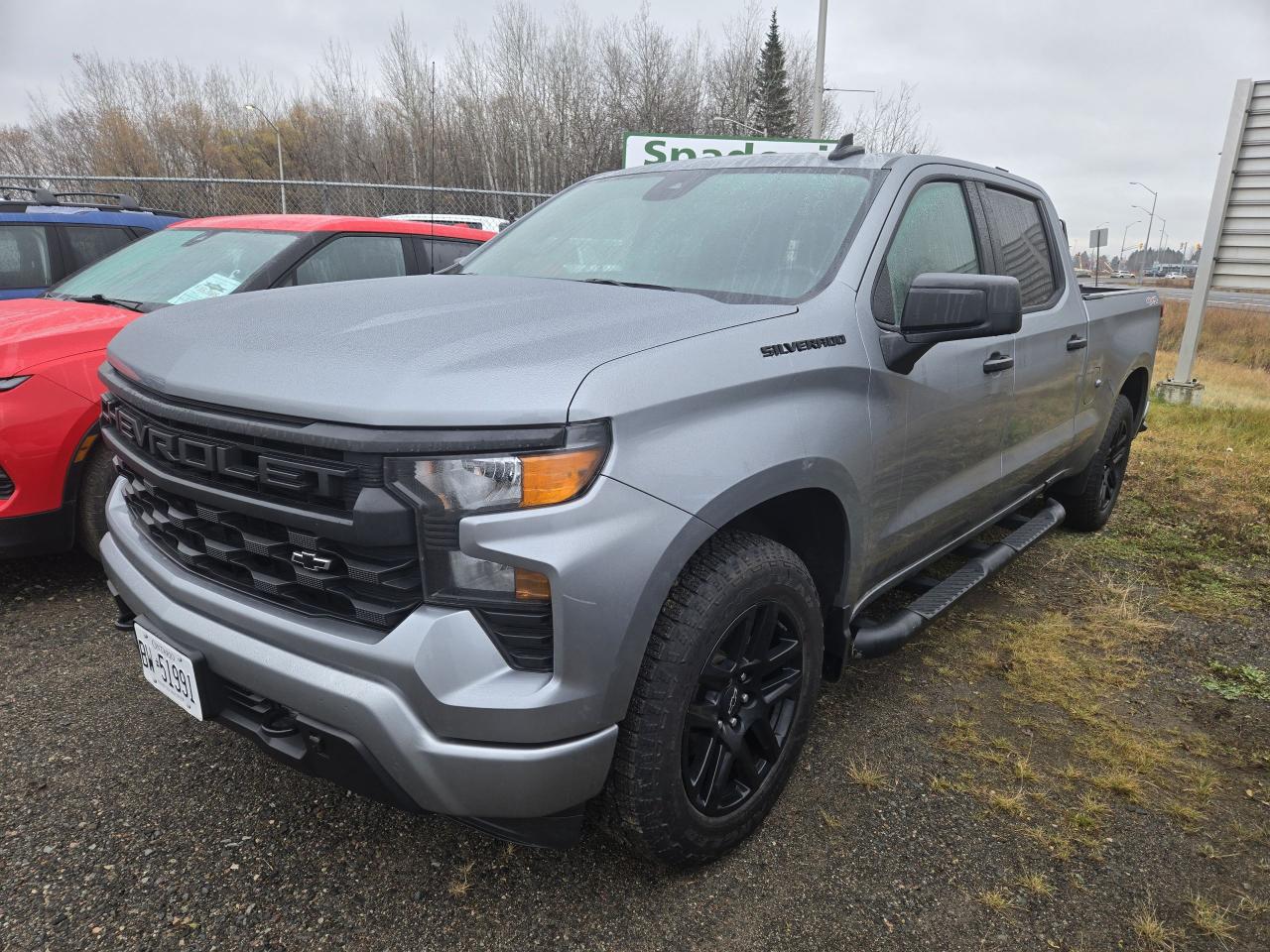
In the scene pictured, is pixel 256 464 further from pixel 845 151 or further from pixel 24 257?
pixel 24 257

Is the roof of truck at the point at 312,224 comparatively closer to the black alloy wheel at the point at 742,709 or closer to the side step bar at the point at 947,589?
the side step bar at the point at 947,589

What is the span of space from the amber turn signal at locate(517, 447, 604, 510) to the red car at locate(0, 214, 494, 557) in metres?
0.73

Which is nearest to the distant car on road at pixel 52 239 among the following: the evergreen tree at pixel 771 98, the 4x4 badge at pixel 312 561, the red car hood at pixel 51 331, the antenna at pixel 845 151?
the red car hood at pixel 51 331

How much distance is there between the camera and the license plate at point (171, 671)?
1840 millimetres

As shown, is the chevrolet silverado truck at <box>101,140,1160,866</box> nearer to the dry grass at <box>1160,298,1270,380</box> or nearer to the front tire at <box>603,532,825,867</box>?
the front tire at <box>603,532,825,867</box>

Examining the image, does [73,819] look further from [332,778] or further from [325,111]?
[325,111]

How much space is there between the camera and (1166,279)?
62844 mm

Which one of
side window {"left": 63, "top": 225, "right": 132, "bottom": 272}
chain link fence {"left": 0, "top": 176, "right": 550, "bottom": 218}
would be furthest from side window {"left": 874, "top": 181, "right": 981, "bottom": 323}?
chain link fence {"left": 0, "top": 176, "right": 550, "bottom": 218}

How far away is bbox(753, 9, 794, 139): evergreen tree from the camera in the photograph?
125 ft

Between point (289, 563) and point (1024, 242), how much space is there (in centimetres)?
317

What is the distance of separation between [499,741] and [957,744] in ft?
5.77

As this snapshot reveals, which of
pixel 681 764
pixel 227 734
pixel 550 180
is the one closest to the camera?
pixel 681 764

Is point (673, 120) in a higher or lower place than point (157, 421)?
higher

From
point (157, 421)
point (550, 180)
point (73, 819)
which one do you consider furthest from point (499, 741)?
point (550, 180)
